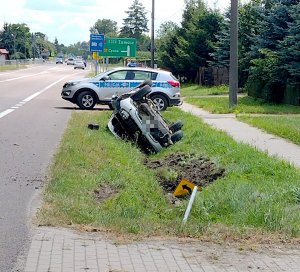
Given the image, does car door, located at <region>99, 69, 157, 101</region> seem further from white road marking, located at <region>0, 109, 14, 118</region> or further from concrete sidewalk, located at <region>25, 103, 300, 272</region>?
concrete sidewalk, located at <region>25, 103, 300, 272</region>

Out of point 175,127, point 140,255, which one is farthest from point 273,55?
point 140,255

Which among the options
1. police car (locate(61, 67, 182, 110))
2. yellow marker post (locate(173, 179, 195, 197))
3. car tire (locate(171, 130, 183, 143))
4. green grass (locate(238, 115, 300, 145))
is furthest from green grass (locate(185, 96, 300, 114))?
yellow marker post (locate(173, 179, 195, 197))

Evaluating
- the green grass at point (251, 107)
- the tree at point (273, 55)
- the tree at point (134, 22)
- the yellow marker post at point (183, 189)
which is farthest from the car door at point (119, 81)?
the tree at point (134, 22)

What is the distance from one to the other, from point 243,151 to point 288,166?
1.84 metres

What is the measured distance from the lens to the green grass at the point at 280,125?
15809 mm

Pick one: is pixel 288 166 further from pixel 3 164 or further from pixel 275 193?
pixel 3 164

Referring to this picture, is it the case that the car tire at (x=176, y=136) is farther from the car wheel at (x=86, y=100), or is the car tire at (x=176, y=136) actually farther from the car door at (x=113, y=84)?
the car wheel at (x=86, y=100)

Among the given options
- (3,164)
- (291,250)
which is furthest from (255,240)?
(3,164)

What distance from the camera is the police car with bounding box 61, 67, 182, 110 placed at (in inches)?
914

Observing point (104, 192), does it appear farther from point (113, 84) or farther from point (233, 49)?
point (233, 49)

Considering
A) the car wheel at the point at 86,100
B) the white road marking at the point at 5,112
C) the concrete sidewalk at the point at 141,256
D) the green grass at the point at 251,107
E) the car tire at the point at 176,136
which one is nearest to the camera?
the concrete sidewalk at the point at 141,256

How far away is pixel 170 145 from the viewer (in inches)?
589

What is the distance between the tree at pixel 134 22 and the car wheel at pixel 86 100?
388ft

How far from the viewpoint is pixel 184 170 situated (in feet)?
40.7
